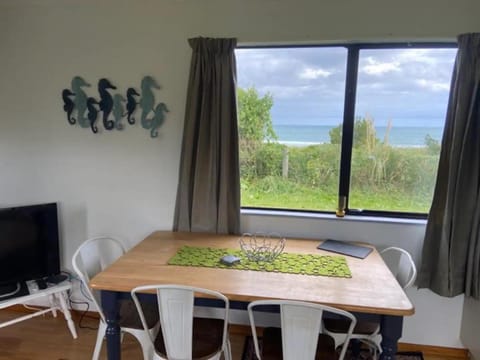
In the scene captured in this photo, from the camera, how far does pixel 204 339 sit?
1762 millimetres

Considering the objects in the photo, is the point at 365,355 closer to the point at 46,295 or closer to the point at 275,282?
the point at 275,282

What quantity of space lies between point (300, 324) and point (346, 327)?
2.09 feet

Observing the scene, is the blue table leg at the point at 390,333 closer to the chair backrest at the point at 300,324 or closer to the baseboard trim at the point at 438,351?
the chair backrest at the point at 300,324

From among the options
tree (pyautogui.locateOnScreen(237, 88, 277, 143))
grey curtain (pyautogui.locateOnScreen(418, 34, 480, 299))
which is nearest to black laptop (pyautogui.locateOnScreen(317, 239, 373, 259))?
grey curtain (pyautogui.locateOnScreen(418, 34, 480, 299))

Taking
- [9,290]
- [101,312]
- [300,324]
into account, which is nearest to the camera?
[300,324]

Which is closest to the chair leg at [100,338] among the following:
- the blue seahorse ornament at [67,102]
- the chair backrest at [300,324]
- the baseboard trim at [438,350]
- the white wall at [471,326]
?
the chair backrest at [300,324]

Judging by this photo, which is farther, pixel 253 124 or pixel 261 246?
pixel 253 124

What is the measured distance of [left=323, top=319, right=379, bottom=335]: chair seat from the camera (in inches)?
73.7

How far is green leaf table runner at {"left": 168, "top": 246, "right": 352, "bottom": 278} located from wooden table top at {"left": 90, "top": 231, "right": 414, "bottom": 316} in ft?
0.14

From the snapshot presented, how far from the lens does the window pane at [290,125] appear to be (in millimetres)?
2391

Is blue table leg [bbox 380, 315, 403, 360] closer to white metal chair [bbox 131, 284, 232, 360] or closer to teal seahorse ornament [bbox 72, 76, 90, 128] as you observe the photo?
white metal chair [bbox 131, 284, 232, 360]

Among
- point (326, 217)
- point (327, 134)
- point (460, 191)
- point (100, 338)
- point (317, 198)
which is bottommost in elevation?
point (100, 338)

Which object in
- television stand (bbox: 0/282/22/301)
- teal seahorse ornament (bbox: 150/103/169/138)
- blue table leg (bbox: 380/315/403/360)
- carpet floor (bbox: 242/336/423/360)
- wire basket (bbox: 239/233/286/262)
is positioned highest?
teal seahorse ornament (bbox: 150/103/169/138)

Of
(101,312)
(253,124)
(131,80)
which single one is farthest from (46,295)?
Answer: (253,124)
